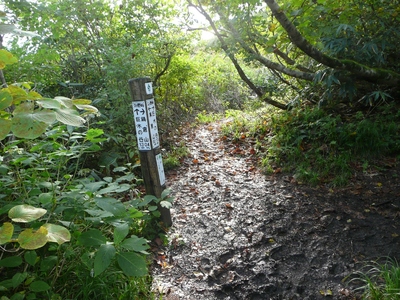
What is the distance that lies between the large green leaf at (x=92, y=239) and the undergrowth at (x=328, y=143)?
3152 millimetres

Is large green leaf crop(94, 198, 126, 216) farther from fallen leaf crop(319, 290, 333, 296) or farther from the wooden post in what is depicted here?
fallen leaf crop(319, 290, 333, 296)

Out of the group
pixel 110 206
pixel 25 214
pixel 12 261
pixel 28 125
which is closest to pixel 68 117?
pixel 28 125

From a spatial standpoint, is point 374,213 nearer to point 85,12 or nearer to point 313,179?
point 313,179

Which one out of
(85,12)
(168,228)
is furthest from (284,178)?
(85,12)

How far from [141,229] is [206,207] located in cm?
110

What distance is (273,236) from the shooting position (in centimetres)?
324

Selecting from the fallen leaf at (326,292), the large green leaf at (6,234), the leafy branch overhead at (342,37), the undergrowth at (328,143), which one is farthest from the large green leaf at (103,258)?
the undergrowth at (328,143)

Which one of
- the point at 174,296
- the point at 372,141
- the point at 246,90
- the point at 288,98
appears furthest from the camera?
the point at 246,90

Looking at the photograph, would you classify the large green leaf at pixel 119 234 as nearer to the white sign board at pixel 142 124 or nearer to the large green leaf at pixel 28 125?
the large green leaf at pixel 28 125

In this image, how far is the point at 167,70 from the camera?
646cm

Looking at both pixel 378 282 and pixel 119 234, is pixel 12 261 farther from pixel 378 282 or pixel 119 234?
pixel 378 282

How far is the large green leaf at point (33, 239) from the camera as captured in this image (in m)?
1.18

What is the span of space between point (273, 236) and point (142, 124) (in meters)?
1.86

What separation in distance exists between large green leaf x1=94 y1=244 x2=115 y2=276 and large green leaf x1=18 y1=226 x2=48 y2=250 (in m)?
0.58
